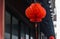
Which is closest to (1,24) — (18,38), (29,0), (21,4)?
Result: (29,0)

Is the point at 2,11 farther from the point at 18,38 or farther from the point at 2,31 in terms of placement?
the point at 18,38

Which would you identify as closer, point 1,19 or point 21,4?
point 1,19

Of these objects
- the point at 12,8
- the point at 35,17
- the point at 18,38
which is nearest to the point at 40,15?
the point at 35,17

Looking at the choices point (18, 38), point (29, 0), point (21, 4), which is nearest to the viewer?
point (29, 0)

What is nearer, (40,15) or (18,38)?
(40,15)

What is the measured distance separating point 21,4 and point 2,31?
2.85 metres

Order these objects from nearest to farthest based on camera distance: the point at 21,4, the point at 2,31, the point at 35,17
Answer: the point at 2,31, the point at 35,17, the point at 21,4

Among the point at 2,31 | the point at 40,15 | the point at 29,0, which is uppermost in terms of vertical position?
the point at 29,0

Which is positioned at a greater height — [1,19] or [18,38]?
[1,19]

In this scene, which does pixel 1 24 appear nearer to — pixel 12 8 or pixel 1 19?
pixel 1 19

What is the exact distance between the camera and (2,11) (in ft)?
14.2

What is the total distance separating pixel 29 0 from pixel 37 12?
1593 mm

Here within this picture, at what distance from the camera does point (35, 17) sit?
4.50m

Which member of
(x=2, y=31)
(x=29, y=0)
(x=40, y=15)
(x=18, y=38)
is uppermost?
(x=29, y=0)
